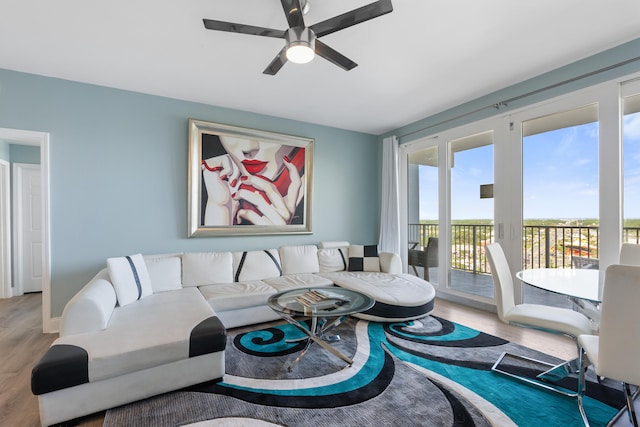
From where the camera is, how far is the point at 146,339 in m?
1.79

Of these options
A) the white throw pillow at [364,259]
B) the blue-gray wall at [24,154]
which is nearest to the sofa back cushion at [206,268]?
the white throw pillow at [364,259]

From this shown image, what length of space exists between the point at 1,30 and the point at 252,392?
10.8 ft

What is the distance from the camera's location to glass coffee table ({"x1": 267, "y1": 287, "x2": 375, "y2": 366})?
2125mm

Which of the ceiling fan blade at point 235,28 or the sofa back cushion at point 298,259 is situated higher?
the ceiling fan blade at point 235,28

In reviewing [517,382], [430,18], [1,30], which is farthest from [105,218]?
[517,382]

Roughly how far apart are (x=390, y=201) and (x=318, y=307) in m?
2.85

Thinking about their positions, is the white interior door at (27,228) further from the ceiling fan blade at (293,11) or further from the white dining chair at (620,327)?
the white dining chair at (620,327)

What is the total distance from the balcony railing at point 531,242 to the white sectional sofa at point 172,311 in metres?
0.89

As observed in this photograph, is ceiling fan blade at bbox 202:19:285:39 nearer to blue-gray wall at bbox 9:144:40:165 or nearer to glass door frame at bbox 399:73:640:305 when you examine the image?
glass door frame at bbox 399:73:640:305

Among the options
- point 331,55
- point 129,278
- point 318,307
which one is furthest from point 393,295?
point 129,278

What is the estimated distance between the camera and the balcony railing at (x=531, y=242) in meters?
3.10

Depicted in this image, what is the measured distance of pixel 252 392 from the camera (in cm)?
184

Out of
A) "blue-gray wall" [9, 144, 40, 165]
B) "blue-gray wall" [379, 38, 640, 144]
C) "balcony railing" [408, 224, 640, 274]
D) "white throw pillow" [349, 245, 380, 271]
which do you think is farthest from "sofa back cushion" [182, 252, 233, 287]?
"blue-gray wall" [379, 38, 640, 144]

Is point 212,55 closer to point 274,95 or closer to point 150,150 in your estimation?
point 274,95
